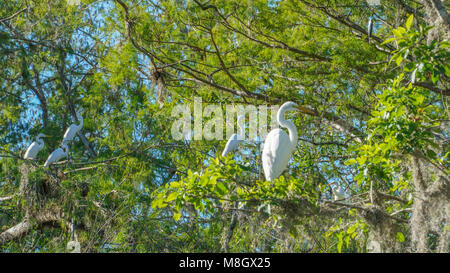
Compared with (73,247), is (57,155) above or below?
above

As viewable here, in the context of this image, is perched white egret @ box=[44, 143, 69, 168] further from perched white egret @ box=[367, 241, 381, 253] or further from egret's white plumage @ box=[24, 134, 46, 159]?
perched white egret @ box=[367, 241, 381, 253]

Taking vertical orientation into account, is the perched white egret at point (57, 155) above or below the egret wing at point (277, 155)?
above

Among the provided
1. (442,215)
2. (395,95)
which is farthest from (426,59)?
(442,215)

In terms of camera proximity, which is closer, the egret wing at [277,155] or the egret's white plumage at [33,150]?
the egret wing at [277,155]

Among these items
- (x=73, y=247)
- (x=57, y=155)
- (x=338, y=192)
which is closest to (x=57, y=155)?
(x=57, y=155)

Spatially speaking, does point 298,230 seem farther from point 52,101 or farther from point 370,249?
point 52,101

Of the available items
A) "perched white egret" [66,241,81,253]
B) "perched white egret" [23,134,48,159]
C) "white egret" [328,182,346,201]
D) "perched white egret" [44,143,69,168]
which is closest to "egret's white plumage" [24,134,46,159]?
"perched white egret" [23,134,48,159]

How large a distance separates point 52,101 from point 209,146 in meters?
2.98

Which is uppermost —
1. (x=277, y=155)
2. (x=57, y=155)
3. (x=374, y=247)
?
(x=57, y=155)

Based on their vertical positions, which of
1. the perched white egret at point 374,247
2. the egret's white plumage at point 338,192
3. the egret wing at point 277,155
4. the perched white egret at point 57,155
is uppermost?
the perched white egret at point 57,155

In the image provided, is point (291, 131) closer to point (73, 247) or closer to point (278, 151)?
point (278, 151)

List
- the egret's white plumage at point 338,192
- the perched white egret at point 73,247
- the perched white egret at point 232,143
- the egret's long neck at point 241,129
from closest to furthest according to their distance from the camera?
the perched white egret at point 73,247 < the egret's white plumage at point 338,192 < the perched white egret at point 232,143 < the egret's long neck at point 241,129

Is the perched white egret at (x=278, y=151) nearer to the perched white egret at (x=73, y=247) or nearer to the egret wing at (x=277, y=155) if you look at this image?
the egret wing at (x=277, y=155)

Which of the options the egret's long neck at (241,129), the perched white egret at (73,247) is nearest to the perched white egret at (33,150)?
the perched white egret at (73,247)
